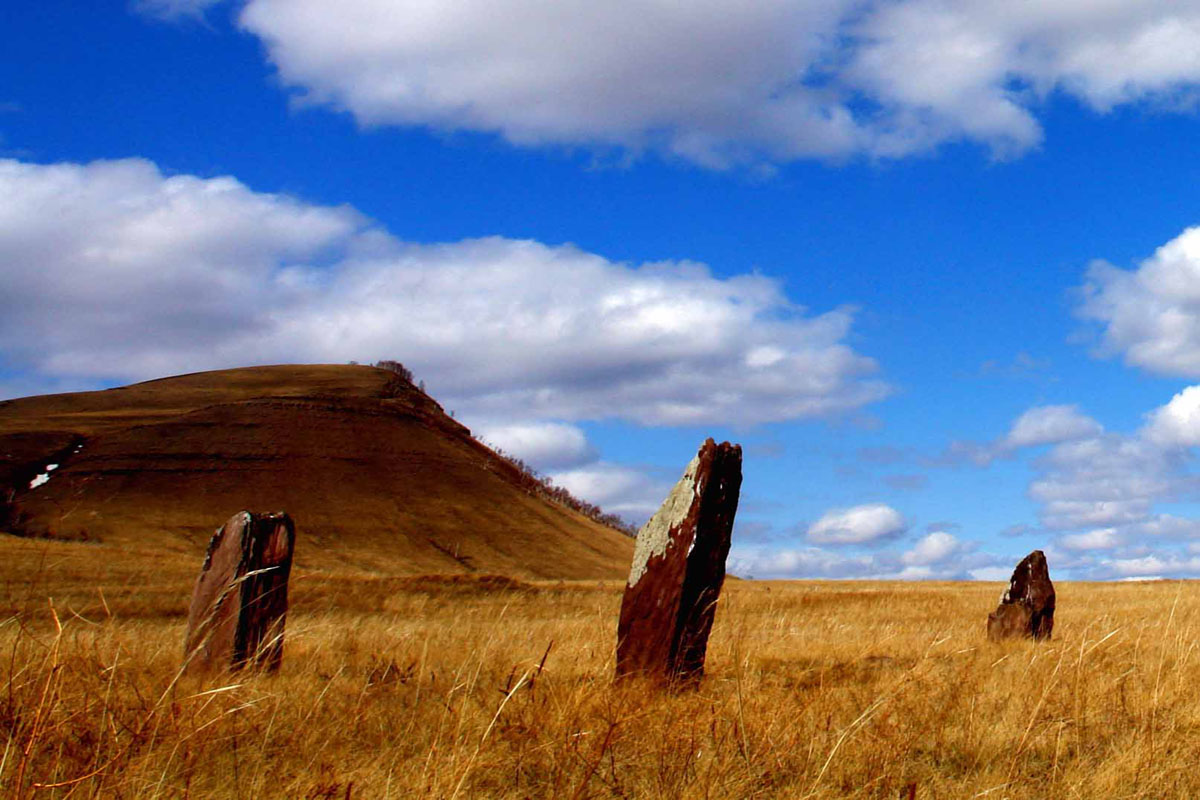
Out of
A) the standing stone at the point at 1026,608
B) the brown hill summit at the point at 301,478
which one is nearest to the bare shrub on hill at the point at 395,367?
the brown hill summit at the point at 301,478

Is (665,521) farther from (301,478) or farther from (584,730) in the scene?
(301,478)

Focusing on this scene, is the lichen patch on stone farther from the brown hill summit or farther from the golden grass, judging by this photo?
the brown hill summit

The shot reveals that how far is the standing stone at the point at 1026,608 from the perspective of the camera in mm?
12344

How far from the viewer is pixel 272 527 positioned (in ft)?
32.0

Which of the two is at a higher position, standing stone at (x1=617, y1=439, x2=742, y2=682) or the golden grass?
standing stone at (x1=617, y1=439, x2=742, y2=682)

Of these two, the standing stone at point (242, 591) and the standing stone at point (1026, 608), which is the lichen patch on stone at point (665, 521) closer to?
the standing stone at point (242, 591)

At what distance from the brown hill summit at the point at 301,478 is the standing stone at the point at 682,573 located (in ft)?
151

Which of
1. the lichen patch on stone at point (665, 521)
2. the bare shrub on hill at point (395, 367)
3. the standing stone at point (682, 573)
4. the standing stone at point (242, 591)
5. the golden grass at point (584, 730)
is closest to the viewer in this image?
the golden grass at point (584, 730)

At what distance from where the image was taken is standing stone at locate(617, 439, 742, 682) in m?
7.77

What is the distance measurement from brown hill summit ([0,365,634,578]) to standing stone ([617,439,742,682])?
46167 millimetres

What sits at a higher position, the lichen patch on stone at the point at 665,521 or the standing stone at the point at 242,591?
the lichen patch on stone at the point at 665,521

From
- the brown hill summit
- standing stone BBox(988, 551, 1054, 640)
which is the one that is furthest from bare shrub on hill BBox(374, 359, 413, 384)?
standing stone BBox(988, 551, 1054, 640)

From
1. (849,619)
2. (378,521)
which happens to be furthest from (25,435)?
(849,619)

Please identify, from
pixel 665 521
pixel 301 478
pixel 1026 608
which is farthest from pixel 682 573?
pixel 301 478
